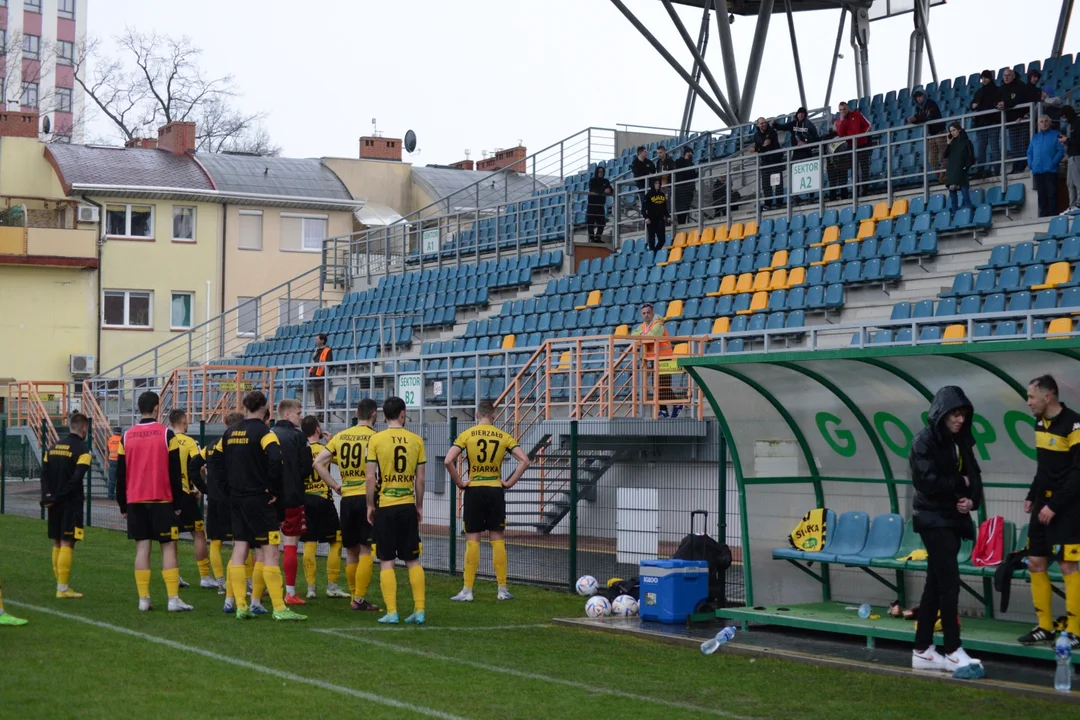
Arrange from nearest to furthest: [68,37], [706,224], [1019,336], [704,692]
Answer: [704,692] → [1019,336] → [706,224] → [68,37]

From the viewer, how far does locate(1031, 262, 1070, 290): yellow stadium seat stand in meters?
16.5

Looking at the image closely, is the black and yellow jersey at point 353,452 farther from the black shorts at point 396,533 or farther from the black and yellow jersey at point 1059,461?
the black and yellow jersey at point 1059,461

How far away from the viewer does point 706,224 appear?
25.6m

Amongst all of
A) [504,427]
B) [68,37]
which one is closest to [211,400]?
[504,427]

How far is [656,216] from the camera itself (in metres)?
25.0

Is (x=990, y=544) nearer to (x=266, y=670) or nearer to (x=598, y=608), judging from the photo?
(x=598, y=608)

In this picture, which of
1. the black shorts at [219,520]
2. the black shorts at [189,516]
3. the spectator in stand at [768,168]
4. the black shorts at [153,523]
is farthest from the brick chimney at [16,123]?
the black shorts at [153,523]

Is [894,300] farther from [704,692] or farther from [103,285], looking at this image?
[103,285]

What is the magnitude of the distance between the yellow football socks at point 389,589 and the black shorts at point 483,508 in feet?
6.92

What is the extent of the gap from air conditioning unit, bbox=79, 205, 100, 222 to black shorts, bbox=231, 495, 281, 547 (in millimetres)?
32991

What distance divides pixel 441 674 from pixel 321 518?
4.60 metres

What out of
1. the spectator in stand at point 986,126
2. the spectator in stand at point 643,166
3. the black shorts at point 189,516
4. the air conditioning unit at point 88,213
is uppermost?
the air conditioning unit at point 88,213

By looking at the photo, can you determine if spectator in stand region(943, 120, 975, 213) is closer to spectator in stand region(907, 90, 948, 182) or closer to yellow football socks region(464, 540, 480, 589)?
spectator in stand region(907, 90, 948, 182)

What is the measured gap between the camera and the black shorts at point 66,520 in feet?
43.4
